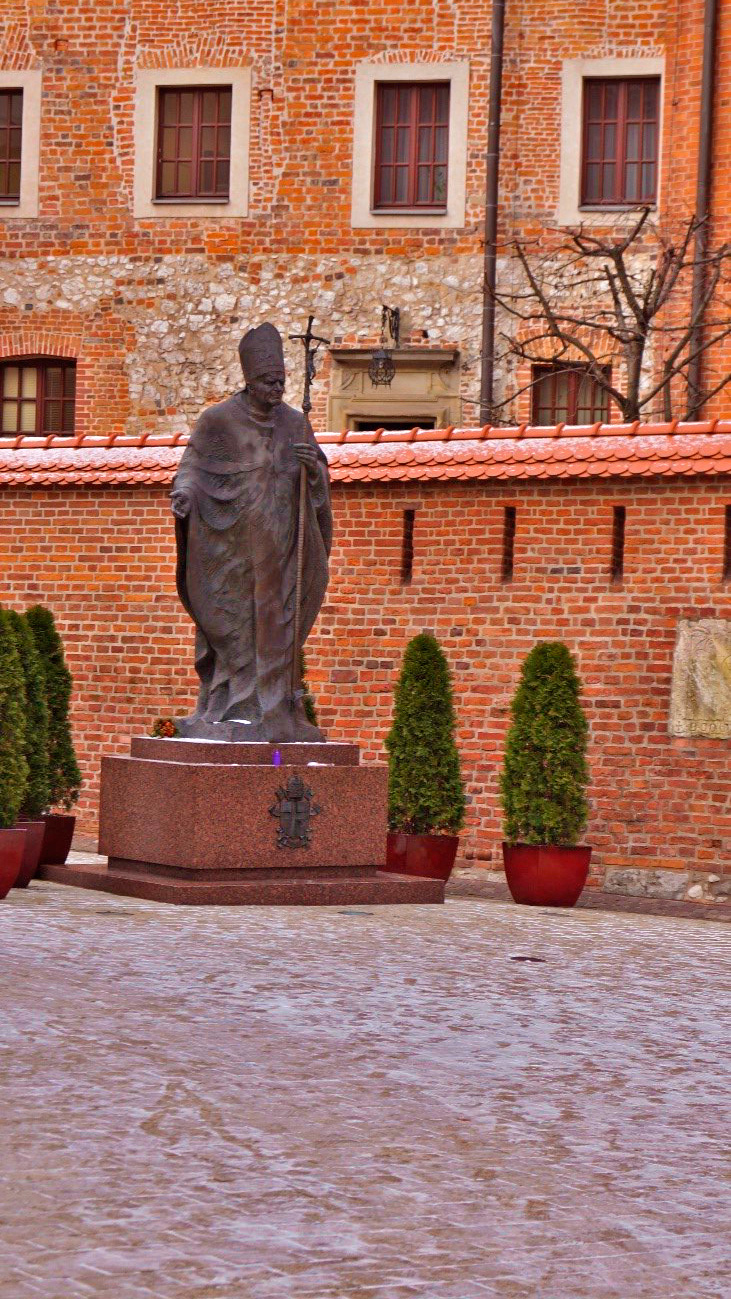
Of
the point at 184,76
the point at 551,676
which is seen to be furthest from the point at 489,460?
the point at 184,76

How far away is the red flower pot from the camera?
1181 centimetres

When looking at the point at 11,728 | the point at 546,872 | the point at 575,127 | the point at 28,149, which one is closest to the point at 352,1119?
the point at 11,728

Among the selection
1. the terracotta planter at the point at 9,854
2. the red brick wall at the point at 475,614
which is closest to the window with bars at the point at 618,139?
the red brick wall at the point at 475,614

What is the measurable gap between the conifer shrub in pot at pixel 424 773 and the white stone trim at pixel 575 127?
10715 mm

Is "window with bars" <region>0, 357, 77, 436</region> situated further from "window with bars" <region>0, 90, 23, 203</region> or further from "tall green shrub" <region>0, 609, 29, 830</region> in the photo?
"tall green shrub" <region>0, 609, 29, 830</region>

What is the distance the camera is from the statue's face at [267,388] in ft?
38.5

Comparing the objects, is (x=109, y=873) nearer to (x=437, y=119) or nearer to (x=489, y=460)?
(x=489, y=460)

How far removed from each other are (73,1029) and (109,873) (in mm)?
4611

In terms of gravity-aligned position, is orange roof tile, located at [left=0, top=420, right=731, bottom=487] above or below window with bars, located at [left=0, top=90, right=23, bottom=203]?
below

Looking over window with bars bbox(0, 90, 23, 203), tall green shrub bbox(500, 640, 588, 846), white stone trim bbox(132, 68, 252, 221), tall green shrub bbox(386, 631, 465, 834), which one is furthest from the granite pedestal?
window with bars bbox(0, 90, 23, 203)

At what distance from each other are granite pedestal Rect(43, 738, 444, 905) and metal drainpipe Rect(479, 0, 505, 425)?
462 inches

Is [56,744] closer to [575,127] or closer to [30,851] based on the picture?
[30,851]

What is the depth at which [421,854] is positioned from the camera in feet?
42.9

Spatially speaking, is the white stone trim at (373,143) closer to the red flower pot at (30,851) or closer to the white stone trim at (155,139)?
the white stone trim at (155,139)
